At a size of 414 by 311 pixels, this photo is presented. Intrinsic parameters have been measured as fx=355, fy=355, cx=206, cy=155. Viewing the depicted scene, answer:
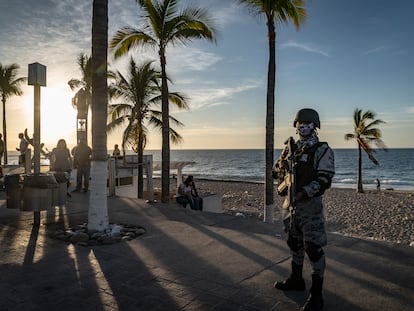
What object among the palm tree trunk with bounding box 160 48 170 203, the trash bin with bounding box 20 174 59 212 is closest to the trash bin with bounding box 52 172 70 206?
the trash bin with bounding box 20 174 59 212

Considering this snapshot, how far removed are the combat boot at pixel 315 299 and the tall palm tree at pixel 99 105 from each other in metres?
4.24

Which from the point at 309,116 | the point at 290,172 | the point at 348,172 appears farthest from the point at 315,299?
the point at 348,172

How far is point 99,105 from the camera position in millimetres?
6676

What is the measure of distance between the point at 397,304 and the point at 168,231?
420 centimetres

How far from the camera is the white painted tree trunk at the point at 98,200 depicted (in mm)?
6520

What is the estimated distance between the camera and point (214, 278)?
4289mm

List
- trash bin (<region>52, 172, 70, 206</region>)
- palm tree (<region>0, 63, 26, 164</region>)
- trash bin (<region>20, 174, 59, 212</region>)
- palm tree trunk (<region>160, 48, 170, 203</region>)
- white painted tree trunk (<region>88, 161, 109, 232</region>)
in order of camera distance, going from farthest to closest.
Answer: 1. palm tree (<region>0, 63, 26, 164</region>)
2. palm tree trunk (<region>160, 48, 170, 203</region>)
3. trash bin (<region>52, 172, 70, 206</region>)
4. trash bin (<region>20, 174, 59, 212</region>)
5. white painted tree trunk (<region>88, 161, 109, 232</region>)

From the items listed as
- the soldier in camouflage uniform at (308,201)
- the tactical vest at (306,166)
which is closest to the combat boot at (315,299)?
the soldier in camouflage uniform at (308,201)

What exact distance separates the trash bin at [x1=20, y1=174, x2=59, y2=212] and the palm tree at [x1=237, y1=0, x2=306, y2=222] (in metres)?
6.88

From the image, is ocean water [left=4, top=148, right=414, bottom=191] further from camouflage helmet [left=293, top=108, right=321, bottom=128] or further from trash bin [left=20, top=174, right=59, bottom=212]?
camouflage helmet [left=293, top=108, right=321, bottom=128]

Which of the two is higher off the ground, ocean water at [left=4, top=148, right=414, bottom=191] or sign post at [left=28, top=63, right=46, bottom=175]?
sign post at [left=28, top=63, right=46, bottom=175]

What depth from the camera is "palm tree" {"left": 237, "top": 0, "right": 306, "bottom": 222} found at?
38.0 ft

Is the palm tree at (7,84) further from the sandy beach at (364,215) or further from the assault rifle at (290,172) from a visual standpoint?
the assault rifle at (290,172)

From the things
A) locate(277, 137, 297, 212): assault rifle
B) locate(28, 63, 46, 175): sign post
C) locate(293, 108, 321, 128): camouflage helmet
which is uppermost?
locate(28, 63, 46, 175): sign post
